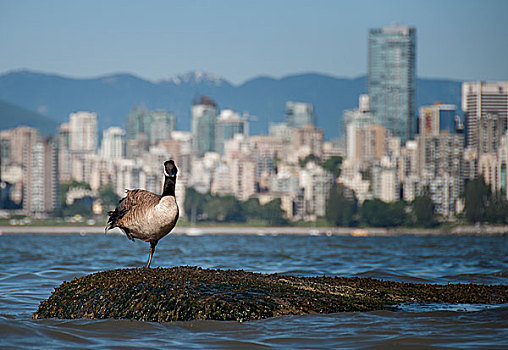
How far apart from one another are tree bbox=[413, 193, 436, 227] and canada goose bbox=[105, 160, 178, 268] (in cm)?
14282

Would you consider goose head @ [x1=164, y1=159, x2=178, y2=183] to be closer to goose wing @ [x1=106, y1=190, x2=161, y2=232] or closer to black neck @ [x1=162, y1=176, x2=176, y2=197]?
black neck @ [x1=162, y1=176, x2=176, y2=197]

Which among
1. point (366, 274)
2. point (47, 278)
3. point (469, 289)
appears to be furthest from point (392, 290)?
point (47, 278)

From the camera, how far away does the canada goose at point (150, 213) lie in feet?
40.0

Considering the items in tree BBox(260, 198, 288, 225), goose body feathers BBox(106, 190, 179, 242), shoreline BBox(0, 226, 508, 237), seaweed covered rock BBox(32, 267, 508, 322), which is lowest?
shoreline BBox(0, 226, 508, 237)

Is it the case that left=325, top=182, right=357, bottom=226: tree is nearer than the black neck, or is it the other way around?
the black neck

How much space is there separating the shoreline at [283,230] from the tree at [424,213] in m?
1.72

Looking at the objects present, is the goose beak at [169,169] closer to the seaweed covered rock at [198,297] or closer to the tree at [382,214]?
the seaweed covered rock at [198,297]

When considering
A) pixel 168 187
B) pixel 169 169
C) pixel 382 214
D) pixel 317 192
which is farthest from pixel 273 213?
pixel 168 187

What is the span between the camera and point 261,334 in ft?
35.2

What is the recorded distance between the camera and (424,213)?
154 m

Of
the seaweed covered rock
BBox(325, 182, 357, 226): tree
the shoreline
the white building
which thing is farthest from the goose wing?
the white building

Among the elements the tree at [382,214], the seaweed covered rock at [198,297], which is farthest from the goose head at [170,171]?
the tree at [382,214]

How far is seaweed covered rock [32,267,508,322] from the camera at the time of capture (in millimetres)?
11055

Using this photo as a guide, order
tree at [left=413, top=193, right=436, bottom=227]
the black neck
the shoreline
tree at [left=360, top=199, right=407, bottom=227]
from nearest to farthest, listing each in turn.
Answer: the black neck < the shoreline < tree at [left=413, top=193, right=436, bottom=227] < tree at [left=360, top=199, right=407, bottom=227]
